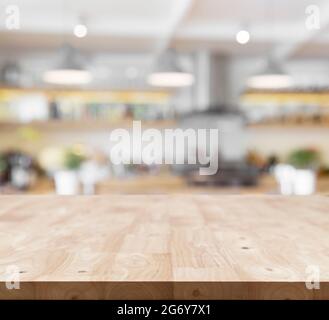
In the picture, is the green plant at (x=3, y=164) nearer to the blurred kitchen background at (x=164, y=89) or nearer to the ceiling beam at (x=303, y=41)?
the blurred kitchen background at (x=164, y=89)

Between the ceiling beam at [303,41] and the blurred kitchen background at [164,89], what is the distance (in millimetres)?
17

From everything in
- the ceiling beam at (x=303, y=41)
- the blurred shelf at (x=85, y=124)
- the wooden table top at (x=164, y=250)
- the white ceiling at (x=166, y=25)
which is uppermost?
the white ceiling at (x=166, y=25)

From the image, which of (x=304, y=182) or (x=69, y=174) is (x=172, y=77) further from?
(x=304, y=182)

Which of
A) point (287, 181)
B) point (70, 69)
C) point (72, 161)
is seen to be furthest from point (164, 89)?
point (72, 161)

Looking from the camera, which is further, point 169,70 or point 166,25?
point 166,25

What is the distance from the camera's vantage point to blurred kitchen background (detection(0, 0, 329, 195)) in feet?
14.8

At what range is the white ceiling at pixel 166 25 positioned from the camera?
443 centimetres

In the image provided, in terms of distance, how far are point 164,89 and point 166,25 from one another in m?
1.04

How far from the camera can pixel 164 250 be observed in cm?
90

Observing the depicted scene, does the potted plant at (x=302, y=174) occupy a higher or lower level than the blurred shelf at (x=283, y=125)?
lower

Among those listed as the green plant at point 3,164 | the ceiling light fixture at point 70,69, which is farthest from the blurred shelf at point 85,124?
the ceiling light fixture at point 70,69

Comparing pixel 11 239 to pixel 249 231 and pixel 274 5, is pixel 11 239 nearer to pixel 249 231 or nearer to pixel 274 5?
pixel 249 231

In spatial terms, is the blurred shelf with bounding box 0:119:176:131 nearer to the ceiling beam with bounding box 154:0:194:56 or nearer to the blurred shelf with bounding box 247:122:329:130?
the ceiling beam with bounding box 154:0:194:56
